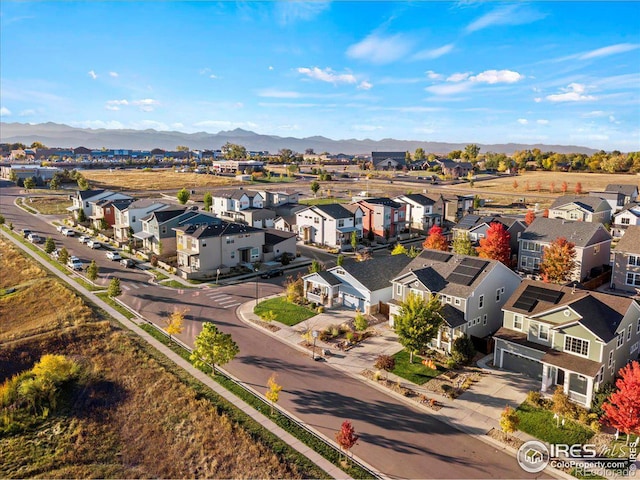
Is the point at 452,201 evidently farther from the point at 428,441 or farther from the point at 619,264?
the point at 428,441

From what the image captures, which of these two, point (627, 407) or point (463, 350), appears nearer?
point (627, 407)

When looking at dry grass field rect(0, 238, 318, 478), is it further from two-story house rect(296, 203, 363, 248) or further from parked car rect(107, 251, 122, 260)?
two-story house rect(296, 203, 363, 248)

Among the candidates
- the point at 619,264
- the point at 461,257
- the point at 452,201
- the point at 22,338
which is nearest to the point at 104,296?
the point at 22,338

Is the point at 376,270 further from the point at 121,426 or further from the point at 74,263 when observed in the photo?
the point at 74,263

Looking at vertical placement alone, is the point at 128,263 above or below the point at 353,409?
above

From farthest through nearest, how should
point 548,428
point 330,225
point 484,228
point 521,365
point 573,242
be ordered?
point 330,225 < point 484,228 < point 573,242 < point 521,365 < point 548,428

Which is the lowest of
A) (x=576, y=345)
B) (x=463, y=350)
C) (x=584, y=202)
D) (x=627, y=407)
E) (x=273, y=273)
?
(x=463, y=350)

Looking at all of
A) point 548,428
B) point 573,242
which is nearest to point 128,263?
point 548,428
